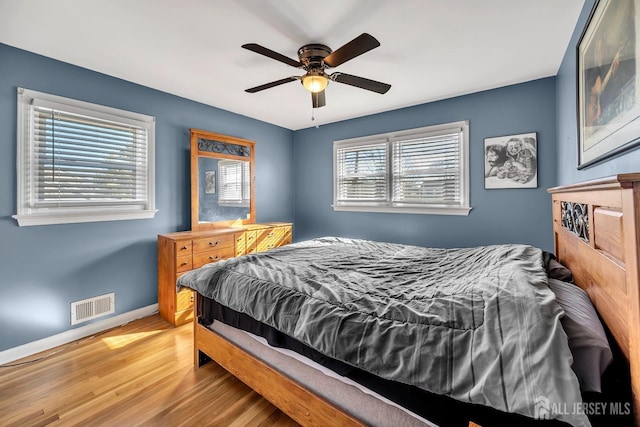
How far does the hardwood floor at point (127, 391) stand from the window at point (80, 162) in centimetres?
121

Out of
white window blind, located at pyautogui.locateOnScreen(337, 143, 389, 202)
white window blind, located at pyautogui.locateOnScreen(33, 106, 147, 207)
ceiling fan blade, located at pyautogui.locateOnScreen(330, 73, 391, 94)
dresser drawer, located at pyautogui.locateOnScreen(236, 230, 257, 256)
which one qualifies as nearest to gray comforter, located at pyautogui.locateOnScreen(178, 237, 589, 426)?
ceiling fan blade, located at pyautogui.locateOnScreen(330, 73, 391, 94)

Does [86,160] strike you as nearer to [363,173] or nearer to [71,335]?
[71,335]

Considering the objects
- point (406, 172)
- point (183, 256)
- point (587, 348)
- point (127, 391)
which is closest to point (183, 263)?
point (183, 256)

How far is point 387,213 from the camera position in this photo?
3.87 m

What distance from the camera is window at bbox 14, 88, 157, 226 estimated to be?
230cm

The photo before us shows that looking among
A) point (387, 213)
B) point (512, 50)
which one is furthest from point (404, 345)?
point (387, 213)

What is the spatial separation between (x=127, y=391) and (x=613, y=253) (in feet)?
8.58

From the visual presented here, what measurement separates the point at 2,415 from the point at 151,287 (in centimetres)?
149

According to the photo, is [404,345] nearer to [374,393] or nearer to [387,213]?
[374,393]

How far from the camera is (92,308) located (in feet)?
8.71

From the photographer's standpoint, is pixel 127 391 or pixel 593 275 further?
pixel 127 391

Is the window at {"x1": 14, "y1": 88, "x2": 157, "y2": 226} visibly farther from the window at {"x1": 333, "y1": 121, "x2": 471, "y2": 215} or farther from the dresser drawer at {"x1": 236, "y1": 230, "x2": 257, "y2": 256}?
the window at {"x1": 333, "y1": 121, "x2": 471, "y2": 215}

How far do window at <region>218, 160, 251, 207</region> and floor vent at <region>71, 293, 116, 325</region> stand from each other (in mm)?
1560

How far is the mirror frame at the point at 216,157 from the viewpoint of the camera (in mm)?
3350
